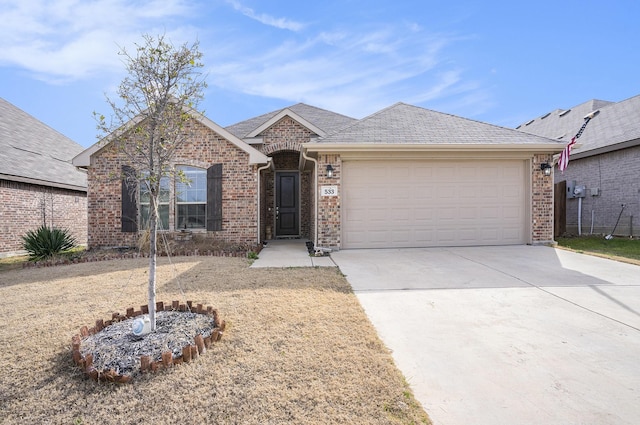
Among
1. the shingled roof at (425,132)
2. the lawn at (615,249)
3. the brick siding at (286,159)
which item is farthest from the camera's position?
the brick siding at (286,159)

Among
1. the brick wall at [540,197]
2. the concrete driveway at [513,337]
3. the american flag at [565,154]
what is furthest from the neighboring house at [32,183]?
the american flag at [565,154]

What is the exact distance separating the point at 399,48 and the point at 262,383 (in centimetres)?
1004

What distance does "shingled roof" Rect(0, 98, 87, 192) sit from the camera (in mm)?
9977

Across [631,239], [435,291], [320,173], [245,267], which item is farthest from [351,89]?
[631,239]

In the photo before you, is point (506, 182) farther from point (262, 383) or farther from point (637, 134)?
point (262, 383)

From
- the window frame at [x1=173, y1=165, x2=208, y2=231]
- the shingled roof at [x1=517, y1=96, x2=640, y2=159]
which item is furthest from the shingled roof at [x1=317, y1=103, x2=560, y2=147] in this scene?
the window frame at [x1=173, y1=165, x2=208, y2=231]

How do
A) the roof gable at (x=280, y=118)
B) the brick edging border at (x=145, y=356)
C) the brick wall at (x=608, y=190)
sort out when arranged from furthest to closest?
1. the roof gable at (x=280, y=118)
2. the brick wall at (x=608, y=190)
3. the brick edging border at (x=145, y=356)

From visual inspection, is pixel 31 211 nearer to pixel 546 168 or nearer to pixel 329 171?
pixel 329 171

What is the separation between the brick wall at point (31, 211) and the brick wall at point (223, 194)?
3038 mm

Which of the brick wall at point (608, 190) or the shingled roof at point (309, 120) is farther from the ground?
the shingled roof at point (309, 120)

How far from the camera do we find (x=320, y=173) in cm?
798

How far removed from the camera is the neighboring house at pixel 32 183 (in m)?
9.59

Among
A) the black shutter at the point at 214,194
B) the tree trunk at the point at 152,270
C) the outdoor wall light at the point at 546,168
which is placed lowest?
the tree trunk at the point at 152,270

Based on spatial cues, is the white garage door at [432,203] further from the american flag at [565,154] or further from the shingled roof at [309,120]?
the shingled roof at [309,120]
